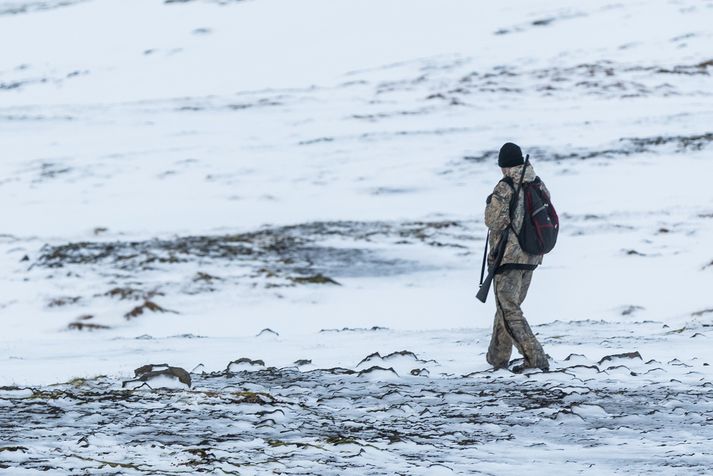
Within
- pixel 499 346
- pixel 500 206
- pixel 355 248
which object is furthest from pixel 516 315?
pixel 355 248

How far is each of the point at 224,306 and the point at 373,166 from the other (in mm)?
15567

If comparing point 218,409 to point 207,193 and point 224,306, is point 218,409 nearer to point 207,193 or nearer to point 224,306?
point 224,306

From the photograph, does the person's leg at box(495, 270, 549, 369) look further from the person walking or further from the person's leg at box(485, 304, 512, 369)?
the person's leg at box(485, 304, 512, 369)

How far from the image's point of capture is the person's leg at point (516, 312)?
883 cm

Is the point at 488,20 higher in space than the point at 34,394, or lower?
higher

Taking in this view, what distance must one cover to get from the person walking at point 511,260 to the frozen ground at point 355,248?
0.34m

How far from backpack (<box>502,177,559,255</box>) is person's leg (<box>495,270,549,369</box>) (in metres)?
0.34

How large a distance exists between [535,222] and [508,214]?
0.23m

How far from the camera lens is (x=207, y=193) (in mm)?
31094

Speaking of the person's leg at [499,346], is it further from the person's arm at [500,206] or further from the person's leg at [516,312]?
the person's arm at [500,206]

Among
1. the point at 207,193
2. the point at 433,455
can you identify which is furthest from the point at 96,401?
the point at 207,193

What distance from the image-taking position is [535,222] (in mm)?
8539

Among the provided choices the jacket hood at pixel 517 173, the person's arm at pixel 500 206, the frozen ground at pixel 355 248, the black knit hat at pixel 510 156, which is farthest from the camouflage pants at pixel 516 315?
the black knit hat at pixel 510 156

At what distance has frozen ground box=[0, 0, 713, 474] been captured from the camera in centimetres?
670
